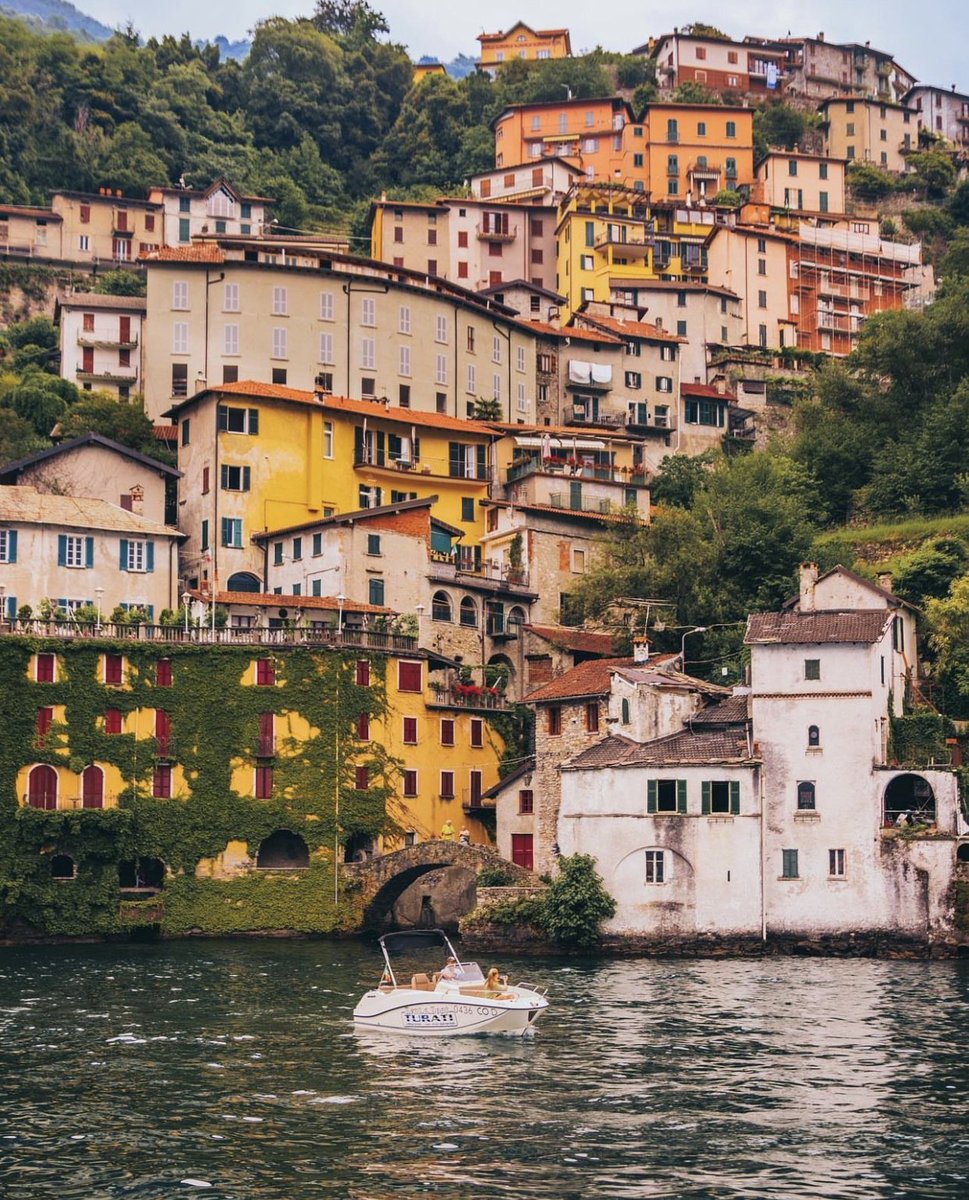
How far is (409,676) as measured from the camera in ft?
266

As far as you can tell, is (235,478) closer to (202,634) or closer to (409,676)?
(202,634)

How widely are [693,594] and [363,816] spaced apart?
63.2ft

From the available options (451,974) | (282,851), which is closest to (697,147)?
(282,851)

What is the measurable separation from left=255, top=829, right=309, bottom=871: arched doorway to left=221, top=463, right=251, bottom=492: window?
20590 mm

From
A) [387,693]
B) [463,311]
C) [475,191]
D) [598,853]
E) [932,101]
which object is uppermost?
Result: [932,101]

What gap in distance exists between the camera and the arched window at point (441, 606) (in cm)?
8762

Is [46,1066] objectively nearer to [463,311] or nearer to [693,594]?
[693,594]

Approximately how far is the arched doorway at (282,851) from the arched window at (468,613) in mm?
14233

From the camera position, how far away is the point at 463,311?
110812mm

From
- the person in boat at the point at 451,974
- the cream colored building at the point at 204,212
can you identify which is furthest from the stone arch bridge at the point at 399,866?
the cream colored building at the point at 204,212

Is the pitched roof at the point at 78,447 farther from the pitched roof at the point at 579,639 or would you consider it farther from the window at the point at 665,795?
the window at the point at 665,795

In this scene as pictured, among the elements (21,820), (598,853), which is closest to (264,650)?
(21,820)

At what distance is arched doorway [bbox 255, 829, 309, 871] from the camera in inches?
3095

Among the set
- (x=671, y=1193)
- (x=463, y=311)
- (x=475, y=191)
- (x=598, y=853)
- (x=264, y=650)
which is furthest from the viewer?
(x=475, y=191)
